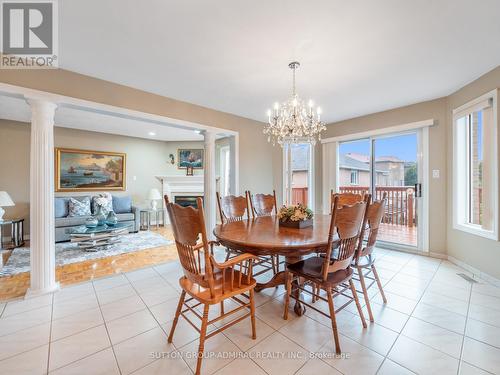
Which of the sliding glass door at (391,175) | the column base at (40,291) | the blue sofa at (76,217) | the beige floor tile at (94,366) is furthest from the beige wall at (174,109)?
the blue sofa at (76,217)

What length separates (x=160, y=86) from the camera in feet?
9.41

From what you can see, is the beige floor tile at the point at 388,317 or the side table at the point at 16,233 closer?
the beige floor tile at the point at 388,317

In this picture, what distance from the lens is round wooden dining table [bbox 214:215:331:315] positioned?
1.60 m

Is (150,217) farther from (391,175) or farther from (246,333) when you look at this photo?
(391,175)

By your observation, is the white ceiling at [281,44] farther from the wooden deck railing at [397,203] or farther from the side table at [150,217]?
the side table at [150,217]

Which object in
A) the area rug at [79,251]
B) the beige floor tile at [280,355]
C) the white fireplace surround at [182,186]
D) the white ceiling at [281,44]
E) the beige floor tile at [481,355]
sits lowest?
the beige floor tile at [280,355]

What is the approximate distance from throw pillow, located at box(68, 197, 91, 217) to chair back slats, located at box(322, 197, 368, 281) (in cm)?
502

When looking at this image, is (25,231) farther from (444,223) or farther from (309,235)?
(444,223)

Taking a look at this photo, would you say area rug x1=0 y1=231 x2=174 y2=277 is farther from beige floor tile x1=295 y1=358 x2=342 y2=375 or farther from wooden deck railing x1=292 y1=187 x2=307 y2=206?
beige floor tile x1=295 y1=358 x2=342 y2=375

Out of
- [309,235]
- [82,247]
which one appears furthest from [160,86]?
[82,247]

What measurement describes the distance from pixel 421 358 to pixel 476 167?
2.79 metres

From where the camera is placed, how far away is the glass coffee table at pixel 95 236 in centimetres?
375

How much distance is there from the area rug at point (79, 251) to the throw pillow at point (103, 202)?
0.74 metres

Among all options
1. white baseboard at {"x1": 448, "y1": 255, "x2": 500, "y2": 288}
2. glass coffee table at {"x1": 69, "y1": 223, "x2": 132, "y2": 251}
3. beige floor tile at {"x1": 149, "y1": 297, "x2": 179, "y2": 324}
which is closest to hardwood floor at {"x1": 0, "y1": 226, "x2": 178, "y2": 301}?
glass coffee table at {"x1": 69, "y1": 223, "x2": 132, "y2": 251}
